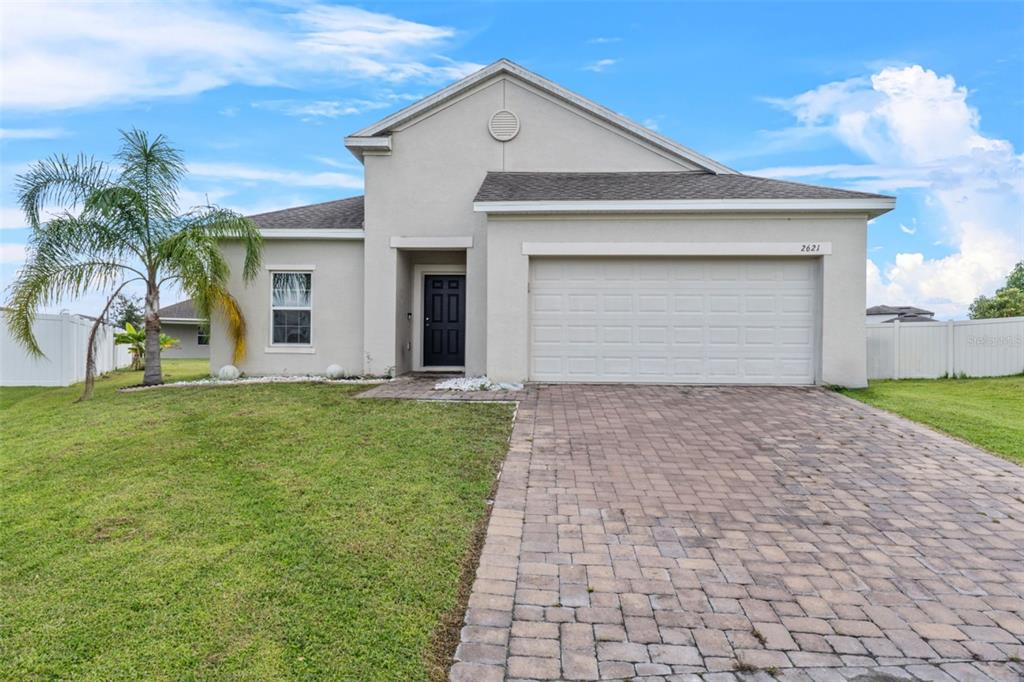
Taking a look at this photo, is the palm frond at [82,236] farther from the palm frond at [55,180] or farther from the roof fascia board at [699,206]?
the roof fascia board at [699,206]

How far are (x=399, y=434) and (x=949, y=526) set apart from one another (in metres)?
5.27

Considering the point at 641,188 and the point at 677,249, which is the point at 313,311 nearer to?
the point at 641,188

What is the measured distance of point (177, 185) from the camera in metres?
11.6

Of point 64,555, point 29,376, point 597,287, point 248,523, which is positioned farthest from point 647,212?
point 29,376

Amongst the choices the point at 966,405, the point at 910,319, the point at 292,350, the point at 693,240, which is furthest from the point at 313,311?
the point at 910,319

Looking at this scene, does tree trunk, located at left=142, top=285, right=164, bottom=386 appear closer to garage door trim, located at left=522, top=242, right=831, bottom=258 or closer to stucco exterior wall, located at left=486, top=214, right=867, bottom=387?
stucco exterior wall, located at left=486, top=214, right=867, bottom=387

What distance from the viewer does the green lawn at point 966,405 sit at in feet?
22.1

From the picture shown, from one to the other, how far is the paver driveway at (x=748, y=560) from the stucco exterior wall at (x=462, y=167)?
6.17 m

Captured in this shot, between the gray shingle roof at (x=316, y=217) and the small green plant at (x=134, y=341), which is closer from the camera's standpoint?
the gray shingle roof at (x=316, y=217)

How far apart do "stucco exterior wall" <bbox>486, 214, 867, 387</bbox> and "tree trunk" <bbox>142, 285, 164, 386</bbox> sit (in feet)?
23.5

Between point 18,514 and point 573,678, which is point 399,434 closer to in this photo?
point 18,514

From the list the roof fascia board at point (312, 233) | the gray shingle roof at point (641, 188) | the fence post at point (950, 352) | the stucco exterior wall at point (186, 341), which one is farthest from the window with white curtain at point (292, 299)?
the stucco exterior wall at point (186, 341)

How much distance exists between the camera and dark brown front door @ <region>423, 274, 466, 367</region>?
1306cm

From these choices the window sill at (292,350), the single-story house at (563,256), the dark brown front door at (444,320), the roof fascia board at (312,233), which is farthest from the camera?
the dark brown front door at (444,320)
